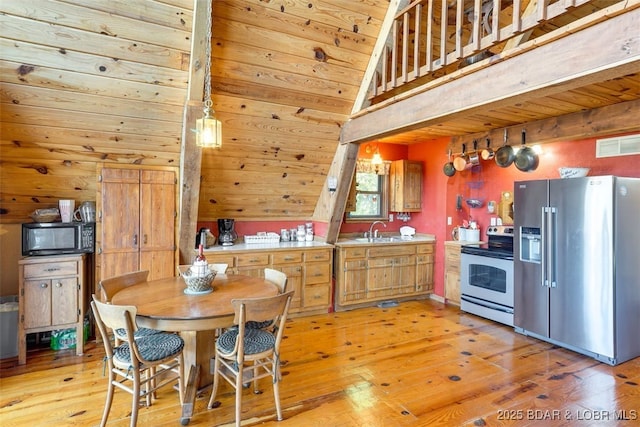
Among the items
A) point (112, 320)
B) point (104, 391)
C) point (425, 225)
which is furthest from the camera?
point (425, 225)

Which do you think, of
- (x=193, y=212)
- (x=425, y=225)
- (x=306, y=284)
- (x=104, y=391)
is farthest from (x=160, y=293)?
(x=425, y=225)

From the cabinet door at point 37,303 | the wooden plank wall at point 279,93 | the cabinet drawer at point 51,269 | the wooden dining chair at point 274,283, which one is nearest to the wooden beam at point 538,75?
the wooden plank wall at point 279,93

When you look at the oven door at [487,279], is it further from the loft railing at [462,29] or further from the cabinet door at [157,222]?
the cabinet door at [157,222]

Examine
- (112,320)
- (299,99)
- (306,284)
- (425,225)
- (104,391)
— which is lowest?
(104,391)

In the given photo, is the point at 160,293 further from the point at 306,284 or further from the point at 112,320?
the point at 306,284

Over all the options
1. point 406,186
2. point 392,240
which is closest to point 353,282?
point 392,240

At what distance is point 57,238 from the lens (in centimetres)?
329

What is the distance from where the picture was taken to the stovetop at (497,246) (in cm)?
420

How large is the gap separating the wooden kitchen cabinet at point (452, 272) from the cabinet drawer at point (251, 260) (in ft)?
8.29

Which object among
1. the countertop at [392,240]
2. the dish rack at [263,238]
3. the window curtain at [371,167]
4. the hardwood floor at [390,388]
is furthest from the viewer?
the window curtain at [371,167]

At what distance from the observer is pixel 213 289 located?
2.61 m

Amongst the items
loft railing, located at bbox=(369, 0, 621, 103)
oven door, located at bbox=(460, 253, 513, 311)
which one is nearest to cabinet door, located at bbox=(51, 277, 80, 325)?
loft railing, located at bbox=(369, 0, 621, 103)

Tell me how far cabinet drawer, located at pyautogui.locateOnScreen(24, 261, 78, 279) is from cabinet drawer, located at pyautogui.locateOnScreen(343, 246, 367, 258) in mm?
2908

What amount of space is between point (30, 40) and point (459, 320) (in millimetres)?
4846
